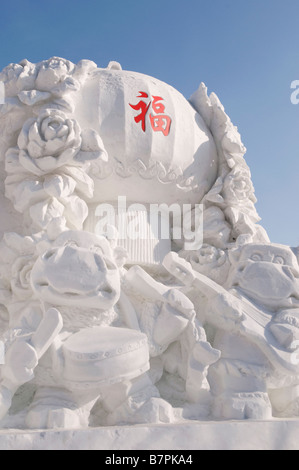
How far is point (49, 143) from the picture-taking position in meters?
2.92

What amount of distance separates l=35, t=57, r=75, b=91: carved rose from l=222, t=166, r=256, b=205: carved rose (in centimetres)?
127

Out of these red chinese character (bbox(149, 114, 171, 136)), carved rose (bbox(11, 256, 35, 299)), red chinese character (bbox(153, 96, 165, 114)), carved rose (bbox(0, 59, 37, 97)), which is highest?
carved rose (bbox(0, 59, 37, 97))

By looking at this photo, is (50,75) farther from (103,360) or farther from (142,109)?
(103,360)

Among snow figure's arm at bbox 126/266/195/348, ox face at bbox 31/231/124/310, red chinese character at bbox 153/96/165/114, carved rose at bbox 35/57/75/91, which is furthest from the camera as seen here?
red chinese character at bbox 153/96/165/114

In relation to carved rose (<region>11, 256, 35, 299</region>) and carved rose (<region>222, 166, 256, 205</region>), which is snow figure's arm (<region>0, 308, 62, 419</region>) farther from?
carved rose (<region>222, 166, 256, 205</region>)

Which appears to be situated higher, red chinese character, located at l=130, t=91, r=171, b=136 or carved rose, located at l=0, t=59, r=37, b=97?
carved rose, located at l=0, t=59, r=37, b=97

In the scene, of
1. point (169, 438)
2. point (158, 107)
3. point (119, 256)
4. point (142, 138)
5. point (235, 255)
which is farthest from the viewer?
point (158, 107)

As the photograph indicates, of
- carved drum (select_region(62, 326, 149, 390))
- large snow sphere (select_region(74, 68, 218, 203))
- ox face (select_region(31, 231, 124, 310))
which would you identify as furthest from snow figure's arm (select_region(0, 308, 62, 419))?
large snow sphere (select_region(74, 68, 218, 203))

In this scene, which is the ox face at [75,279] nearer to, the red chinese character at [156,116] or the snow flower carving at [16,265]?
the snow flower carving at [16,265]

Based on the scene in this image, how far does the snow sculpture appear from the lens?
215 cm

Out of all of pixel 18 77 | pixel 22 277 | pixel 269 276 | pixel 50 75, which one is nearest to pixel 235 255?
pixel 269 276

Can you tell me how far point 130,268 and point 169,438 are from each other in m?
1.14

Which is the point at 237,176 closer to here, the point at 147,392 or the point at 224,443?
the point at 147,392
